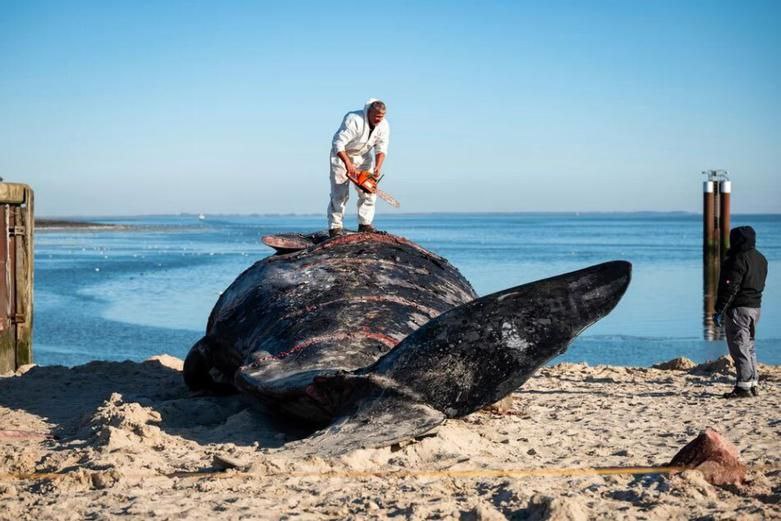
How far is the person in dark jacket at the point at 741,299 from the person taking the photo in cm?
919

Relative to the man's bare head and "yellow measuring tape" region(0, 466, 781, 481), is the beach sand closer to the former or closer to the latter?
"yellow measuring tape" region(0, 466, 781, 481)

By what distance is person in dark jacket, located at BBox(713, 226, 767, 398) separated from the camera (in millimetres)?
9188

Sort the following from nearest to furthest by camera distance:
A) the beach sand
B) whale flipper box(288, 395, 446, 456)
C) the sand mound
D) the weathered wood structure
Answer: the beach sand, whale flipper box(288, 395, 446, 456), the sand mound, the weathered wood structure

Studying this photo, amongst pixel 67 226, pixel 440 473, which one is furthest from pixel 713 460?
pixel 67 226

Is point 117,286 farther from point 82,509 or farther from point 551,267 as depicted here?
point 82,509

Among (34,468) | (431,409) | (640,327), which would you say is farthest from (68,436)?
(640,327)

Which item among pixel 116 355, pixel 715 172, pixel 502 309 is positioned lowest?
pixel 116 355

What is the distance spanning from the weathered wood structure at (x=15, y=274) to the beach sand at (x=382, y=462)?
1960mm

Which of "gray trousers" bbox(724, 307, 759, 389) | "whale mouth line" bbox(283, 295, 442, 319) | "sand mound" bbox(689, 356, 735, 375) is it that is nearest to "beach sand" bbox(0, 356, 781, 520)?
"gray trousers" bbox(724, 307, 759, 389)

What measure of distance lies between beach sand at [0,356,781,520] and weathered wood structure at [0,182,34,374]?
6.43 feet

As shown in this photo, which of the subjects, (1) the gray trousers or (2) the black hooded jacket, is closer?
(1) the gray trousers

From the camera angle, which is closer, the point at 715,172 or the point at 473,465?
the point at 473,465

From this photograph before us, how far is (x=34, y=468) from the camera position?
6.30 meters

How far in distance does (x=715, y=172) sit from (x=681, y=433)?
27.3 meters
